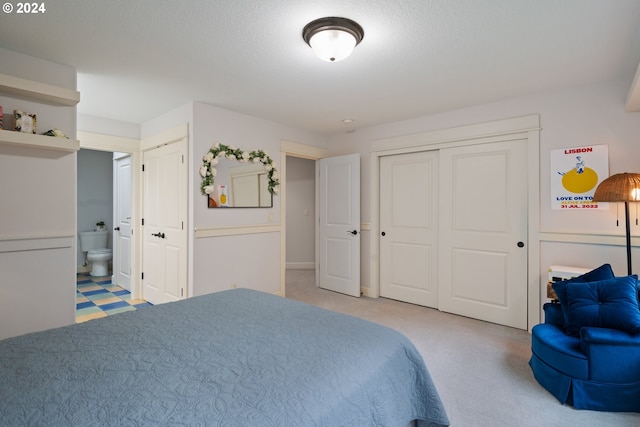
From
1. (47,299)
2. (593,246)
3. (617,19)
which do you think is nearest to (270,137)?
(47,299)

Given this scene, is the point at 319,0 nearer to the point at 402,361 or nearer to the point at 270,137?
the point at 402,361

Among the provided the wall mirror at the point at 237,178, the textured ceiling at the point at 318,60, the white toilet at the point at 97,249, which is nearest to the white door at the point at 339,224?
the wall mirror at the point at 237,178

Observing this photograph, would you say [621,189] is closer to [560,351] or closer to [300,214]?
[560,351]

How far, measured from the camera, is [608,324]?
1.99 metres

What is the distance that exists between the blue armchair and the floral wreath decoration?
3.13 metres

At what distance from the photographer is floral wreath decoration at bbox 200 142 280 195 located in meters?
3.36

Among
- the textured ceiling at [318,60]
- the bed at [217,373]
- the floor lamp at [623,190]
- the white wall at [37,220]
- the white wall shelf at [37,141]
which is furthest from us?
the floor lamp at [623,190]

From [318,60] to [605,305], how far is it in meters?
2.57

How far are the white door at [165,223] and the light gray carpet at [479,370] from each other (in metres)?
1.83

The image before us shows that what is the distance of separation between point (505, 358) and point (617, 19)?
246cm

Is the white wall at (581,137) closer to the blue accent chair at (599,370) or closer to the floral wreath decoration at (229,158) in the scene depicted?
the blue accent chair at (599,370)

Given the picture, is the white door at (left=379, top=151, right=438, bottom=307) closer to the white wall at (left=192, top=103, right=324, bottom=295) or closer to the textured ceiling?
the textured ceiling

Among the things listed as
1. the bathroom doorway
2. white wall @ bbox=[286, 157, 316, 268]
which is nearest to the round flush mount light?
the bathroom doorway

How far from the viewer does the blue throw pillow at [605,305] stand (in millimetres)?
1949
